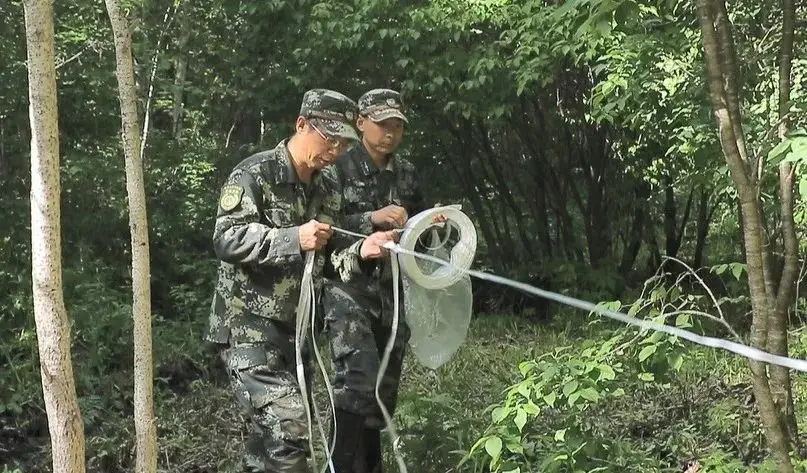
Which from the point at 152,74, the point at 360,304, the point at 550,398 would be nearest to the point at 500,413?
the point at 550,398

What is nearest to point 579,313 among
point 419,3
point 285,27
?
point 419,3

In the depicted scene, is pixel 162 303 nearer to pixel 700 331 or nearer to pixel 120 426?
pixel 120 426

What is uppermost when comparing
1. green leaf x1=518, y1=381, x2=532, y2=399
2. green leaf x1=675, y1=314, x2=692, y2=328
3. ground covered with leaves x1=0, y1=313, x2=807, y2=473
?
green leaf x1=675, y1=314, x2=692, y2=328

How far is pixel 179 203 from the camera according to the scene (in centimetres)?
678

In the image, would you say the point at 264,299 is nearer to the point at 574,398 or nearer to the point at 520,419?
the point at 520,419

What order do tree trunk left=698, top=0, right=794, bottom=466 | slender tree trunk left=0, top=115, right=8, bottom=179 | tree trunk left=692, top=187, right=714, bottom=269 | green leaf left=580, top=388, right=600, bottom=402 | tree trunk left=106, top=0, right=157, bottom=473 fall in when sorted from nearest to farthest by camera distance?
tree trunk left=698, top=0, right=794, bottom=466 → green leaf left=580, top=388, right=600, bottom=402 → tree trunk left=106, top=0, right=157, bottom=473 → slender tree trunk left=0, top=115, right=8, bottom=179 → tree trunk left=692, top=187, right=714, bottom=269

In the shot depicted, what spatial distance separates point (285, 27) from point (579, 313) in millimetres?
3113

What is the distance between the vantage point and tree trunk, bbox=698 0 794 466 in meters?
2.29

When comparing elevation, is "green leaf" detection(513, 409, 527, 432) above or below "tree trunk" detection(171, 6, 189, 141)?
below

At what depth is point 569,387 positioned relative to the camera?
8.05 feet

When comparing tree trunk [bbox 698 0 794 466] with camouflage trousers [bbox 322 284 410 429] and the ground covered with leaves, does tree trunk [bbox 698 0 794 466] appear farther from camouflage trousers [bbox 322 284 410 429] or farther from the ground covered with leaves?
camouflage trousers [bbox 322 284 410 429]

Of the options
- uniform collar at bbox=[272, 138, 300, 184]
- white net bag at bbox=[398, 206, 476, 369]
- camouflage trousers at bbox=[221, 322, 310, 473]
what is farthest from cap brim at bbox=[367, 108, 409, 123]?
camouflage trousers at bbox=[221, 322, 310, 473]

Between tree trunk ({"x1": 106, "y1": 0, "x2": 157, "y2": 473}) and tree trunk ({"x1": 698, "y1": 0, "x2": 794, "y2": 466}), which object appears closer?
tree trunk ({"x1": 698, "y1": 0, "x2": 794, "y2": 466})

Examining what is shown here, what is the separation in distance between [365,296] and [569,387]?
1024 mm
